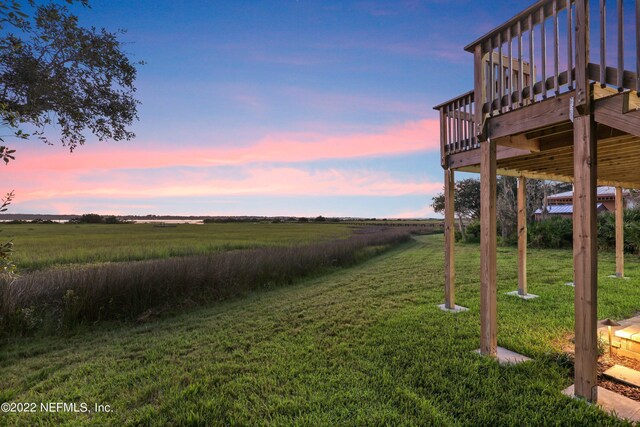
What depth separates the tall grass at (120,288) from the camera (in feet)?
17.6

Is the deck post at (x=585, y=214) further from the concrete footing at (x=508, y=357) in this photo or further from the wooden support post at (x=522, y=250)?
the wooden support post at (x=522, y=250)

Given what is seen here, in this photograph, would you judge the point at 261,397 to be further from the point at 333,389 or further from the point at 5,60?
the point at 5,60

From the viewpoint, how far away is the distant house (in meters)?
25.2

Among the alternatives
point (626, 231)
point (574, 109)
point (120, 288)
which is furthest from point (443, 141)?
point (626, 231)

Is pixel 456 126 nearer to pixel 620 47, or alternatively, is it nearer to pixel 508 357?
pixel 620 47

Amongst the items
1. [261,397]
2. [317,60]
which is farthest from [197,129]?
[261,397]

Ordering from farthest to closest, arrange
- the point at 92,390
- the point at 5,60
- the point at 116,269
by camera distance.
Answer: the point at 116,269
the point at 5,60
the point at 92,390

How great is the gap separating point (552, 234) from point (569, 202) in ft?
65.3

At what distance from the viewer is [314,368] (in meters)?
3.50

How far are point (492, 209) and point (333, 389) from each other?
9.39 ft

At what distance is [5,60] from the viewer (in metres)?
3.60

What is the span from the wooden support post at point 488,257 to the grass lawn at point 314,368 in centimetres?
31

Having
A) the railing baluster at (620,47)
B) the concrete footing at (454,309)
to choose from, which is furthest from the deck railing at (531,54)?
the concrete footing at (454,309)

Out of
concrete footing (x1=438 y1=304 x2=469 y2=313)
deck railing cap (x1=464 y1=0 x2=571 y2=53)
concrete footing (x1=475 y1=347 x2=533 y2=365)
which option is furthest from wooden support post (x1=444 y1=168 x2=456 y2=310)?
deck railing cap (x1=464 y1=0 x2=571 y2=53)
